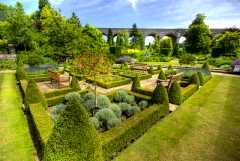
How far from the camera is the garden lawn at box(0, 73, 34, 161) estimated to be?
5133mm

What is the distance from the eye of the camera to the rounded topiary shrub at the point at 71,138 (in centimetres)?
383

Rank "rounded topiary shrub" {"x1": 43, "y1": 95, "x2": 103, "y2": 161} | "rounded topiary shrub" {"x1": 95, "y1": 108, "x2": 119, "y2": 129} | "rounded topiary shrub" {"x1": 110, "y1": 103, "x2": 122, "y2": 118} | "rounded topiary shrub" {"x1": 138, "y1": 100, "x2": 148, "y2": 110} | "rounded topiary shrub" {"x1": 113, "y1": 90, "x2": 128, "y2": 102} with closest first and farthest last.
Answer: "rounded topiary shrub" {"x1": 43, "y1": 95, "x2": 103, "y2": 161} < "rounded topiary shrub" {"x1": 95, "y1": 108, "x2": 119, "y2": 129} < "rounded topiary shrub" {"x1": 110, "y1": 103, "x2": 122, "y2": 118} < "rounded topiary shrub" {"x1": 138, "y1": 100, "x2": 148, "y2": 110} < "rounded topiary shrub" {"x1": 113, "y1": 90, "x2": 128, "y2": 102}

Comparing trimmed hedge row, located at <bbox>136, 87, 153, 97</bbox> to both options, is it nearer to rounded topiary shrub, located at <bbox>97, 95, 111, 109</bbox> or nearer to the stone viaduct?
rounded topiary shrub, located at <bbox>97, 95, 111, 109</bbox>

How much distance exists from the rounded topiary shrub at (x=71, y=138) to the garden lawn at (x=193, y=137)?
1371mm

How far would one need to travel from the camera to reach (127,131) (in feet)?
18.4

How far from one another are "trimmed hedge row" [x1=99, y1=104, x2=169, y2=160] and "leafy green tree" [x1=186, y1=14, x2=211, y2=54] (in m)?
41.3

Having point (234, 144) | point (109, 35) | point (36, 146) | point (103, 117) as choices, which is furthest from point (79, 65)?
point (109, 35)

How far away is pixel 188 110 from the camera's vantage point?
8.61 m

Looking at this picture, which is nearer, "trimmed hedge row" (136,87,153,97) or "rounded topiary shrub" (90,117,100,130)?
"rounded topiary shrub" (90,117,100,130)

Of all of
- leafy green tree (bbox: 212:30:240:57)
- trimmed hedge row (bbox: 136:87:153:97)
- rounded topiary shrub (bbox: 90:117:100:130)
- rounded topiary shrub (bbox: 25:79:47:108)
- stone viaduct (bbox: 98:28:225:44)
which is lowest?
rounded topiary shrub (bbox: 90:117:100:130)

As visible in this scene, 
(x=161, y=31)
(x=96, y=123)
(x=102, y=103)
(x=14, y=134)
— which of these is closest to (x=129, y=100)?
(x=102, y=103)

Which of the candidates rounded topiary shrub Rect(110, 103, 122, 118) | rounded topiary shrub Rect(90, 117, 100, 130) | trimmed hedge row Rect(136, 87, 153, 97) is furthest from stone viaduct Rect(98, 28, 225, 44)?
rounded topiary shrub Rect(90, 117, 100, 130)

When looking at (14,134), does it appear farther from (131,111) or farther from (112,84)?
(112,84)

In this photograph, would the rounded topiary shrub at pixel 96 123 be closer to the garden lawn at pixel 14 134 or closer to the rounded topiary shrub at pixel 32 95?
the garden lawn at pixel 14 134
